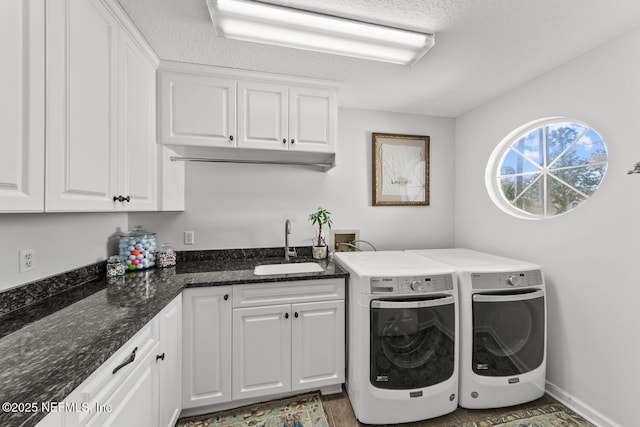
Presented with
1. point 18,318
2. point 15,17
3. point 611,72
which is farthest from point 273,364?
point 611,72

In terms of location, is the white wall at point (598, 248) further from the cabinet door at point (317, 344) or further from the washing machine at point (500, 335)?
the cabinet door at point (317, 344)

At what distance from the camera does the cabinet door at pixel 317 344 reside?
165cm

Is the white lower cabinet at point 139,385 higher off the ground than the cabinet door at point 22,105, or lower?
lower

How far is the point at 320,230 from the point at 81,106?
5.42 feet

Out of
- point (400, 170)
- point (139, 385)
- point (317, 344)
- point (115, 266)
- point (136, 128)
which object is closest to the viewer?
point (139, 385)

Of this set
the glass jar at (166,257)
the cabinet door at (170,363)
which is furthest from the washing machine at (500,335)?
the glass jar at (166,257)

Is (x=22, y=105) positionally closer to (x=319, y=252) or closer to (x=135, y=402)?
(x=135, y=402)

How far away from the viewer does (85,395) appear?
2.36 feet

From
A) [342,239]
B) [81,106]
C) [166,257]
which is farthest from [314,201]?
[81,106]

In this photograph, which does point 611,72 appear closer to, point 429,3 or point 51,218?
point 429,3

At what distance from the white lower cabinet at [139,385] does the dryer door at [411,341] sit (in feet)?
3.67

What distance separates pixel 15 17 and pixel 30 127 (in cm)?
33

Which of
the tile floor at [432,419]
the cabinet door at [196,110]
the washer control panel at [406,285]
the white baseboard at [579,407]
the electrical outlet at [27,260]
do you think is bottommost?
the tile floor at [432,419]

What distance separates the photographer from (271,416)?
62.0 inches
